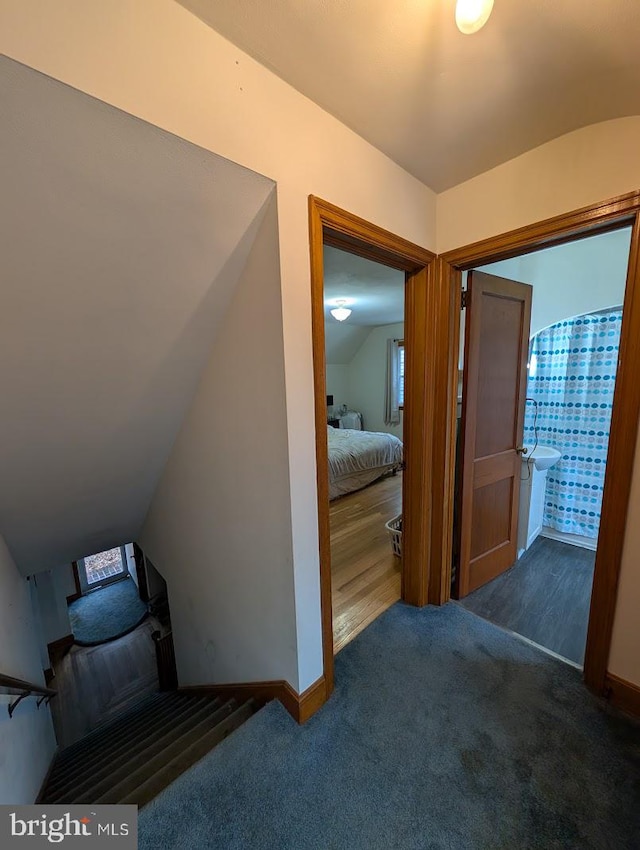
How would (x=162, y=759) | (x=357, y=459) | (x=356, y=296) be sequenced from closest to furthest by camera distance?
1. (x=162, y=759)
2. (x=356, y=296)
3. (x=357, y=459)

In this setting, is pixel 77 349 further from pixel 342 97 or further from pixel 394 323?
pixel 394 323

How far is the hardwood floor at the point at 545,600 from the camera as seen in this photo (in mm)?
1965

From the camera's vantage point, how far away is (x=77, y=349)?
1.37 metres

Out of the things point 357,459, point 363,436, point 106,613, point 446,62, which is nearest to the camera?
point 446,62

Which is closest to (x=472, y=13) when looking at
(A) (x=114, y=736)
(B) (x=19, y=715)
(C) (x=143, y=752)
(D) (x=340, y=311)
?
(C) (x=143, y=752)

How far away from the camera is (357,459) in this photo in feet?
14.8

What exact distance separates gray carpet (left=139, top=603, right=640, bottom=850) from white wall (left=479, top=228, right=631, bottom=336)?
2634 millimetres

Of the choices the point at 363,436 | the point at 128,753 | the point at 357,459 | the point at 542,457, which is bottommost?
the point at 128,753

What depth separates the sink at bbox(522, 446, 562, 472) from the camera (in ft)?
8.91

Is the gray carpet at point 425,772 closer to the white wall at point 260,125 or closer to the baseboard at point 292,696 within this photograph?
the baseboard at point 292,696

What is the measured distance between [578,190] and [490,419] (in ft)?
4.00

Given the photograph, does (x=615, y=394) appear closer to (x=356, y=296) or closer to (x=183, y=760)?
(x=183, y=760)

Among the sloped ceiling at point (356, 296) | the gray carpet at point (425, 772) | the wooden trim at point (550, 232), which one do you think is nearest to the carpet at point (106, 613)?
the gray carpet at point (425, 772)

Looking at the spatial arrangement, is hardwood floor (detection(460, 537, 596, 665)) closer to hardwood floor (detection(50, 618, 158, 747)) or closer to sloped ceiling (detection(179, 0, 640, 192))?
sloped ceiling (detection(179, 0, 640, 192))
